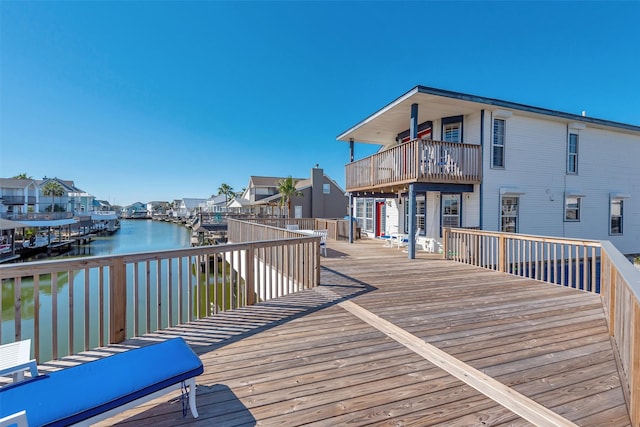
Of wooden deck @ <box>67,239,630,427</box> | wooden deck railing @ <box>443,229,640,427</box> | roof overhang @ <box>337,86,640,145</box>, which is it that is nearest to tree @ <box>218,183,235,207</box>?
roof overhang @ <box>337,86,640,145</box>

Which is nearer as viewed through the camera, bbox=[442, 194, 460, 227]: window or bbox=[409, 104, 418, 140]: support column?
bbox=[409, 104, 418, 140]: support column

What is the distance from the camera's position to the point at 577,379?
2674 mm

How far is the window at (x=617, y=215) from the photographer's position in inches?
508

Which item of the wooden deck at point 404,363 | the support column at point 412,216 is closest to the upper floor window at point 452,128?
the support column at point 412,216

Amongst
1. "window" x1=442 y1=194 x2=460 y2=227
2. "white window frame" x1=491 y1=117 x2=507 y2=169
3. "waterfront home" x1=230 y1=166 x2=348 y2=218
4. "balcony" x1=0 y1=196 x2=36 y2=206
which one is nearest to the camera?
"white window frame" x1=491 y1=117 x2=507 y2=169

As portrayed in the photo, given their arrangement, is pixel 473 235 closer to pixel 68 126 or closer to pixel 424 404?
pixel 424 404

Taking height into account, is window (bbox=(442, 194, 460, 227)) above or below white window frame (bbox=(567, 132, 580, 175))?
below

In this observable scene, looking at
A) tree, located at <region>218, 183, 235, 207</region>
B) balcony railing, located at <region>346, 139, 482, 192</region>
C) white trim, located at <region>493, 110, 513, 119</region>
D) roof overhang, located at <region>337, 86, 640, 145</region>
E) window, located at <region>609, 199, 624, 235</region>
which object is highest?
tree, located at <region>218, 183, 235, 207</region>

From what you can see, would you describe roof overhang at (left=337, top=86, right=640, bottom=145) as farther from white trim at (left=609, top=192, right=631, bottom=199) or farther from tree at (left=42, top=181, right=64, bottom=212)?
tree at (left=42, top=181, right=64, bottom=212)

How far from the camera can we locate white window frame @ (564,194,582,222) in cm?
1178

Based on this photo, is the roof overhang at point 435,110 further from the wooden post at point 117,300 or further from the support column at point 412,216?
the wooden post at point 117,300

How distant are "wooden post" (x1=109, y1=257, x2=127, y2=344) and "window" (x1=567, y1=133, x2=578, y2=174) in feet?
51.1

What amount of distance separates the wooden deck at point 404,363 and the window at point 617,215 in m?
11.3

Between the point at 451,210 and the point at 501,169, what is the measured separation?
2.27 m
